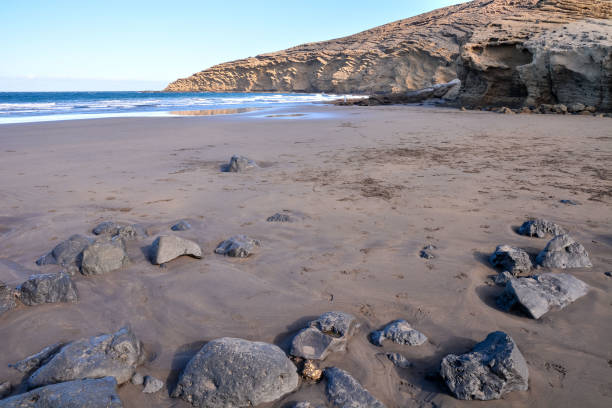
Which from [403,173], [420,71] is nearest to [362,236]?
[403,173]

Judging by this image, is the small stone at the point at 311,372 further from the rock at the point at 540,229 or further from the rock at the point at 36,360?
the rock at the point at 540,229

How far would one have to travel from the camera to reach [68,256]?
2488mm

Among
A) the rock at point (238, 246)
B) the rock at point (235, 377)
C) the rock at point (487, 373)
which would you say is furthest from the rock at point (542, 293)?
the rock at point (238, 246)

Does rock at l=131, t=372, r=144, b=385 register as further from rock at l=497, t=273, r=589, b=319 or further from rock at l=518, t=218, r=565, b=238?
rock at l=518, t=218, r=565, b=238

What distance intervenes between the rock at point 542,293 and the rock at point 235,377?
119 centimetres

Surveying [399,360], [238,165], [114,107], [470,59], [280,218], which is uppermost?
[470,59]

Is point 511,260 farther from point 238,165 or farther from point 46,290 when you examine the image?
point 238,165

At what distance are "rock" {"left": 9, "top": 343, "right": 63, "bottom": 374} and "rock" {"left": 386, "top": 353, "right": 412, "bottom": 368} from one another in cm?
149

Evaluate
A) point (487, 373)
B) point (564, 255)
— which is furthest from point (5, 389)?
point (564, 255)

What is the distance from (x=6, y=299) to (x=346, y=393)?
186 cm

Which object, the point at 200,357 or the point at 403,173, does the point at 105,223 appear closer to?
the point at 200,357

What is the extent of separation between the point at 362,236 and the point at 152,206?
2035mm

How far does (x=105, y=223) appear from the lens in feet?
9.83

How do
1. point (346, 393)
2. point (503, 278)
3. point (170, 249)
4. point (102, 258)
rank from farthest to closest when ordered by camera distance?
point (170, 249), point (102, 258), point (503, 278), point (346, 393)
